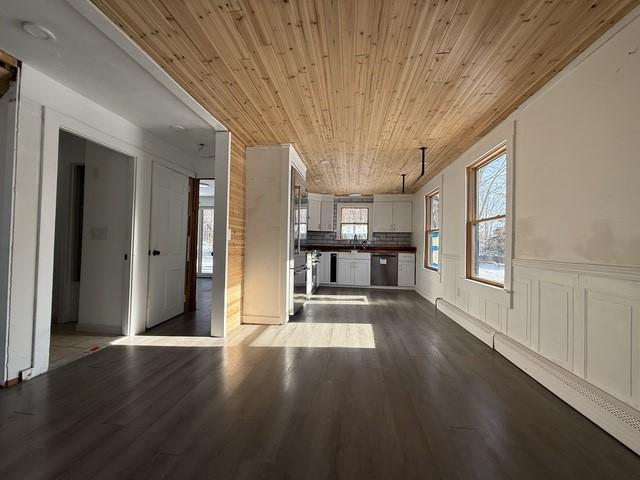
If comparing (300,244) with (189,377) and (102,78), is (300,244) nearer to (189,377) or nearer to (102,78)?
(189,377)

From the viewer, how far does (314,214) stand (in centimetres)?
843

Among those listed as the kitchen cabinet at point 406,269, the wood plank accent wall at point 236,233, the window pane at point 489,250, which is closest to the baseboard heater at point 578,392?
the window pane at point 489,250

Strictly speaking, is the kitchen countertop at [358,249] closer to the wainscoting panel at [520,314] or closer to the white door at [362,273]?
the white door at [362,273]

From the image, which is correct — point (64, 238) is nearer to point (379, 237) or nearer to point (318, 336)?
point (318, 336)

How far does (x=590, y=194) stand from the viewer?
83.4 inches

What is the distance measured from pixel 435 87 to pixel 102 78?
267 cm

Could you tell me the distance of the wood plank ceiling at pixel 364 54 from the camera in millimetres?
1778

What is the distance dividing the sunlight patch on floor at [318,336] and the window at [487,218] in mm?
1553

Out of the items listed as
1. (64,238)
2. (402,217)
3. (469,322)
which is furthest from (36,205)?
(402,217)

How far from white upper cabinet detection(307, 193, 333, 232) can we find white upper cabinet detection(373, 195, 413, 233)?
46.1 inches

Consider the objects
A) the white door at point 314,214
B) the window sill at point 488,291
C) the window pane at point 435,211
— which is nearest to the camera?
the window sill at point 488,291

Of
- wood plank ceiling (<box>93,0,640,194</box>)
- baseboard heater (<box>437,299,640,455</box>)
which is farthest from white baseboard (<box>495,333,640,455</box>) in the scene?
wood plank ceiling (<box>93,0,640,194</box>)

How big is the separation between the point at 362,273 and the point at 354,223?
4.52 ft

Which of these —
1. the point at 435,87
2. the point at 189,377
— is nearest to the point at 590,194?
the point at 435,87
